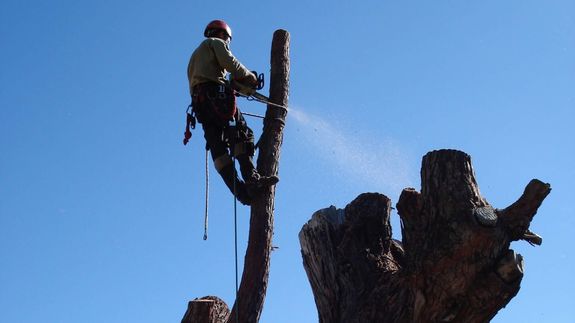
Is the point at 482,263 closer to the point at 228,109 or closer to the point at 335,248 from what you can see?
the point at 335,248

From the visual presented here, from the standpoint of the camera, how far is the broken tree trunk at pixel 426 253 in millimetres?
5184

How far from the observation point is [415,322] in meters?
5.24

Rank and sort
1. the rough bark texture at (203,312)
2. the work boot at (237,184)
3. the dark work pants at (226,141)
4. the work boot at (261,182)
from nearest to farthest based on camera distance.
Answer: the rough bark texture at (203,312) < the work boot at (261,182) < the work boot at (237,184) < the dark work pants at (226,141)

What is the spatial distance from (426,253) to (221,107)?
2360 millimetres

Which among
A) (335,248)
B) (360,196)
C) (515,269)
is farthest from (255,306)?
(515,269)

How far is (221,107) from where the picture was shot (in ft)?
22.5

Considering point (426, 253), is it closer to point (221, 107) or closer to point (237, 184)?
point (237, 184)

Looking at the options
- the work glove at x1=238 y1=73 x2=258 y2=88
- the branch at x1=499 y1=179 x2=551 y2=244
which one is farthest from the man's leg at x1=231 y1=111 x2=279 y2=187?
the branch at x1=499 y1=179 x2=551 y2=244

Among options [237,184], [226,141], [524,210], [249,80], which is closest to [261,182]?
[237,184]

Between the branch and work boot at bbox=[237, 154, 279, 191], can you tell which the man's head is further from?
the branch

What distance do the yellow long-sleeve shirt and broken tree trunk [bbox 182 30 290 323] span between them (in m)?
0.33

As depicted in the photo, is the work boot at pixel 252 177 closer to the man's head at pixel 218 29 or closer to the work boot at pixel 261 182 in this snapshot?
the work boot at pixel 261 182

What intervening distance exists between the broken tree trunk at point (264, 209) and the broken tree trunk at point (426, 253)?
0.40 meters

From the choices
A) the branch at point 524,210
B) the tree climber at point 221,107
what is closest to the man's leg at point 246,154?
the tree climber at point 221,107
